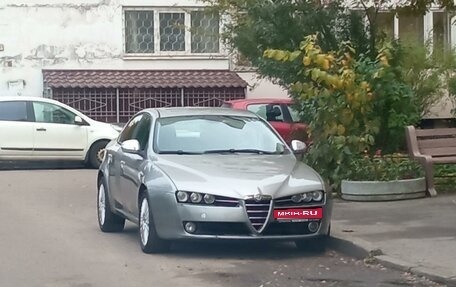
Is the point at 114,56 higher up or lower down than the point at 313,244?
higher up

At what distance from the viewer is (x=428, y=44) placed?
24188mm

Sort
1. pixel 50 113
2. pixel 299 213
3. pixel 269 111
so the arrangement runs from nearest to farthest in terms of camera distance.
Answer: pixel 299 213
pixel 269 111
pixel 50 113

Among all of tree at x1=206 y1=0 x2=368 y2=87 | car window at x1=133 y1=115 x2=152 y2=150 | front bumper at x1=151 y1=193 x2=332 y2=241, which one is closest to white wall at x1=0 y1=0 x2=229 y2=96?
tree at x1=206 y1=0 x2=368 y2=87

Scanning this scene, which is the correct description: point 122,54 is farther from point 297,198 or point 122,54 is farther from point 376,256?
point 376,256

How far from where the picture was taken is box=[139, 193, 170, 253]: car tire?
36.1ft

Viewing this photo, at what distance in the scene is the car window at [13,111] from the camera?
22877 mm

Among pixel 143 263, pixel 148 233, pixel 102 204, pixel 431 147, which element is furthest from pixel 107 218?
pixel 431 147

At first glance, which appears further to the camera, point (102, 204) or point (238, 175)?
point (102, 204)

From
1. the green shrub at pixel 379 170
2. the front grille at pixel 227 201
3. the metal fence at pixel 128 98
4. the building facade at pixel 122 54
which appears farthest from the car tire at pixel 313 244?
the metal fence at pixel 128 98

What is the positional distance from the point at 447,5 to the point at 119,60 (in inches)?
582

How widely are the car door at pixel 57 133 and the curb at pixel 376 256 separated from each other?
12079 millimetres

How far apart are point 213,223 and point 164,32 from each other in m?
18.5

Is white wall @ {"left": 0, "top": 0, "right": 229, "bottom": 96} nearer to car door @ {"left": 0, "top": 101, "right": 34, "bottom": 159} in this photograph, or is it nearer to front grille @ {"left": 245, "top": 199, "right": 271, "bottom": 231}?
car door @ {"left": 0, "top": 101, "right": 34, "bottom": 159}

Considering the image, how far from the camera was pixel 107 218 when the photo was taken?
13133 millimetres
